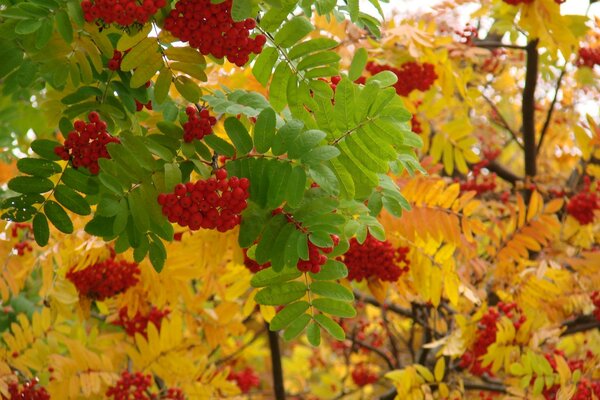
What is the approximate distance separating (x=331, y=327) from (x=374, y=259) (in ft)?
2.60

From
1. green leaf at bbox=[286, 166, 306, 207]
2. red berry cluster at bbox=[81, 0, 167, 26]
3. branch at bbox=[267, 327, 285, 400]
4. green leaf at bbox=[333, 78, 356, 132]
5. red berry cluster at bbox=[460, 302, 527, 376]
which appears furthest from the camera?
branch at bbox=[267, 327, 285, 400]

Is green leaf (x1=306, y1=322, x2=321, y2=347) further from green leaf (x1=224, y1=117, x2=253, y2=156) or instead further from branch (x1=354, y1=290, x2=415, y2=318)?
branch (x1=354, y1=290, x2=415, y2=318)

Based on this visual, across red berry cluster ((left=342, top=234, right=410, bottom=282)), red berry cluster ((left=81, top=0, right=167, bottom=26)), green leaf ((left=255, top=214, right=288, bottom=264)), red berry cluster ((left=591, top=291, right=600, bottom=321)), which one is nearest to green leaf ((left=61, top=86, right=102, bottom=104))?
red berry cluster ((left=81, top=0, right=167, bottom=26))

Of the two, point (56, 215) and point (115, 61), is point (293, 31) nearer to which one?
point (115, 61)

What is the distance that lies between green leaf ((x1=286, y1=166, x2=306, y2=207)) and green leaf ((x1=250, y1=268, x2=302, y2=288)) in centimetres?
36

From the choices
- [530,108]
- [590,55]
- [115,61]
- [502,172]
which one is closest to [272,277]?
[115,61]

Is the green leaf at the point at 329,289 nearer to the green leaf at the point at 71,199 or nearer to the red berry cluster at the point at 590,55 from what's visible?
the green leaf at the point at 71,199

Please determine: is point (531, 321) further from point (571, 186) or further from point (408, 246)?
point (571, 186)

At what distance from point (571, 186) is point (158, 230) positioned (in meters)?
3.96

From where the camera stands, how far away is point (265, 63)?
6.88ft

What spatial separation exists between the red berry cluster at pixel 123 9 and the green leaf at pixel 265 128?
361mm

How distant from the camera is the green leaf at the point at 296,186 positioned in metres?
1.82

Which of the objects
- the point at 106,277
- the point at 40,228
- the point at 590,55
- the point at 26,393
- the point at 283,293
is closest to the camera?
the point at 40,228

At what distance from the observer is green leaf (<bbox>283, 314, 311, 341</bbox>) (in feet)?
6.86
